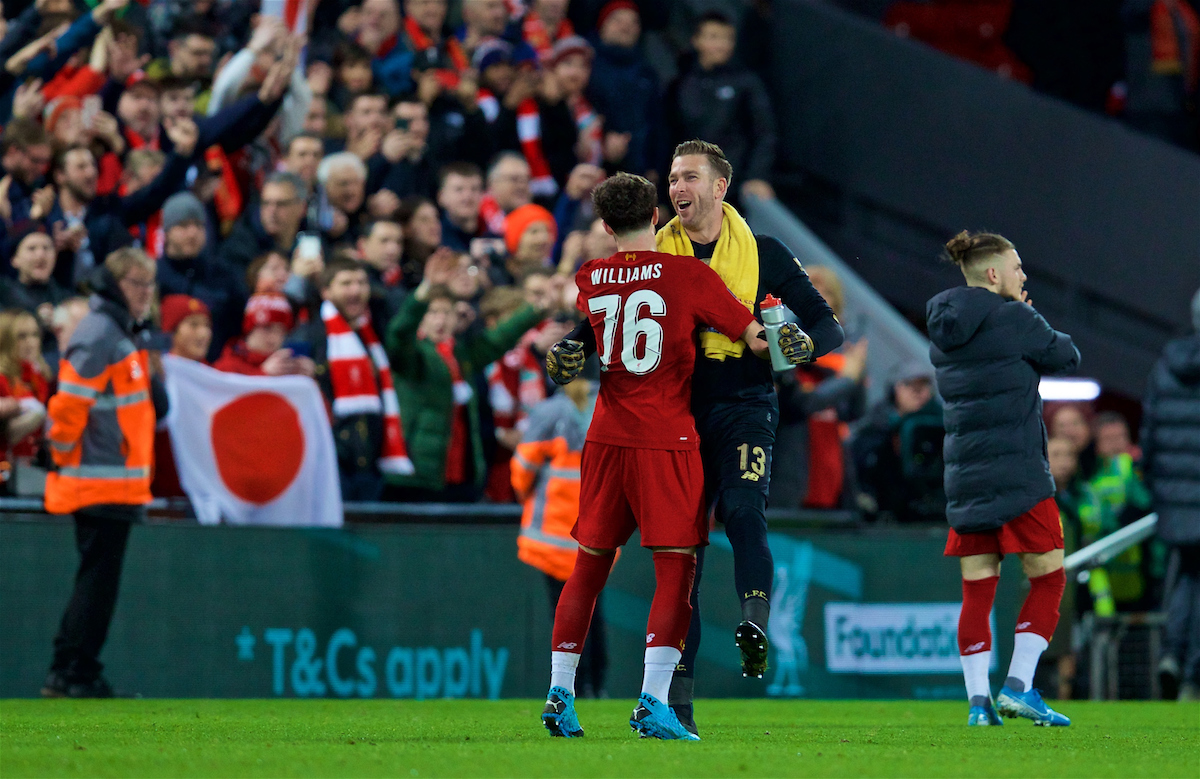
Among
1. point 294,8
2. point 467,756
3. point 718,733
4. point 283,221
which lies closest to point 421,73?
point 294,8

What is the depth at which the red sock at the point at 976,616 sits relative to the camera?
7961 millimetres

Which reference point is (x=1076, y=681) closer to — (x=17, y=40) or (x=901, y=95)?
(x=901, y=95)

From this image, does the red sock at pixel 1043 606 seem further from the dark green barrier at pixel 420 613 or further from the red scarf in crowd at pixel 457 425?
the red scarf in crowd at pixel 457 425

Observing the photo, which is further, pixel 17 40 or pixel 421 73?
pixel 421 73

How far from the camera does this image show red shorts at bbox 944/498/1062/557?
7.95 m

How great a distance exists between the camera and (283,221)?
39.6ft

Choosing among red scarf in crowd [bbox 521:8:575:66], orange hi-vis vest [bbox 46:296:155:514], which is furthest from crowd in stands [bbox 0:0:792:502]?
red scarf in crowd [bbox 521:8:575:66]

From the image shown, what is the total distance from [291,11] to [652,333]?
26.3ft

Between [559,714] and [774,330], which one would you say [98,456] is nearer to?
[559,714]

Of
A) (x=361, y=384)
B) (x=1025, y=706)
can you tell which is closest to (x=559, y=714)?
(x=1025, y=706)

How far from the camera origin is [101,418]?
9695 mm

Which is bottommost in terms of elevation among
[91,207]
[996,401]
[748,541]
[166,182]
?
[748,541]

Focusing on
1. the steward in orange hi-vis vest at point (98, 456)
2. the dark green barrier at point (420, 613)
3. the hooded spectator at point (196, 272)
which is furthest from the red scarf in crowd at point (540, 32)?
the steward in orange hi-vis vest at point (98, 456)

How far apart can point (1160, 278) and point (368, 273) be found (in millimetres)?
8541
